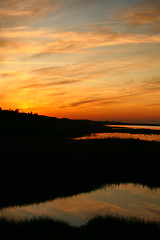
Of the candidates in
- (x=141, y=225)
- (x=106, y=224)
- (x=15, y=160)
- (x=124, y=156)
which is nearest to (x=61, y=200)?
(x=106, y=224)

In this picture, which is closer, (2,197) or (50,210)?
(50,210)

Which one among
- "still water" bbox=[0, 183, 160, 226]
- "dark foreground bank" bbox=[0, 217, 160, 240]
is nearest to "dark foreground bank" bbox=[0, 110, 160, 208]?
"still water" bbox=[0, 183, 160, 226]

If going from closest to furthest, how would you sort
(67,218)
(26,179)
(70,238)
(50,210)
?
(70,238) < (67,218) < (50,210) < (26,179)

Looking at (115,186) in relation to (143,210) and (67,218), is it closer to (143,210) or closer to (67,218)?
(143,210)

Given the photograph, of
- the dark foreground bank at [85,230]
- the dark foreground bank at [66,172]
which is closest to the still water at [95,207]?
the dark foreground bank at [85,230]

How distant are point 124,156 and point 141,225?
16.8 metres

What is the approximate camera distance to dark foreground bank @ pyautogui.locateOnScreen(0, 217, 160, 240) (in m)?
7.92

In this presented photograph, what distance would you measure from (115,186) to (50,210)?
19.4 feet

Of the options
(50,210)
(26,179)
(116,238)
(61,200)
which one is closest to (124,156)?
(26,179)

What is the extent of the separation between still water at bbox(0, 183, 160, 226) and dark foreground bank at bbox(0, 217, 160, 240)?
0.73 meters

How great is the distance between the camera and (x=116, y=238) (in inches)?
313

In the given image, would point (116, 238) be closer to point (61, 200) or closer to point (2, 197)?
point (61, 200)

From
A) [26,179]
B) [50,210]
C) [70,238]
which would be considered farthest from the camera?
[26,179]

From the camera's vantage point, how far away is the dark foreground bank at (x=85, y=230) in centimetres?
792
